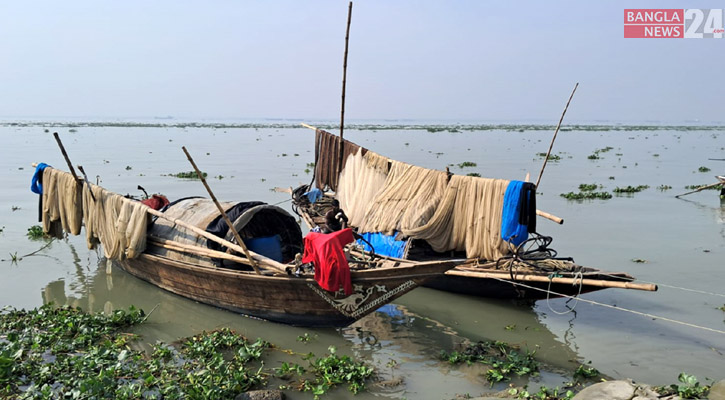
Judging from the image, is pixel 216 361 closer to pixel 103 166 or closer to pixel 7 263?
pixel 7 263

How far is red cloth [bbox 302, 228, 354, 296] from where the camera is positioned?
7793 mm

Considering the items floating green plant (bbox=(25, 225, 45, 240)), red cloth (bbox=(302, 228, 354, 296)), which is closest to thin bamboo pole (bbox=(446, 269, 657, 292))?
red cloth (bbox=(302, 228, 354, 296))

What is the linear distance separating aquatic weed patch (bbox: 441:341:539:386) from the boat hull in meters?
1.17

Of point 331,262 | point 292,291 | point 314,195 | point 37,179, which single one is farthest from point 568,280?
point 37,179

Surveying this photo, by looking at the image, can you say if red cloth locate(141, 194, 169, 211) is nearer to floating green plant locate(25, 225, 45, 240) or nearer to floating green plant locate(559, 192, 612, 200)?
floating green plant locate(25, 225, 45, 240)

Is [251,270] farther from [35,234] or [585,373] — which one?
[35,234]

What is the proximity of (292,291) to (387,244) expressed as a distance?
284cm

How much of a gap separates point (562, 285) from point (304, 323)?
13.4 ft

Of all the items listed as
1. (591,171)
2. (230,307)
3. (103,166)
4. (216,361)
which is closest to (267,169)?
(103,166)

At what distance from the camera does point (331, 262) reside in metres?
7.79

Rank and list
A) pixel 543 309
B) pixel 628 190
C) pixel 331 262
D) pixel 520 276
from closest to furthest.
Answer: pixel 331 262 → pixel 520 276 → pixel 543 309 → pixel 628 190

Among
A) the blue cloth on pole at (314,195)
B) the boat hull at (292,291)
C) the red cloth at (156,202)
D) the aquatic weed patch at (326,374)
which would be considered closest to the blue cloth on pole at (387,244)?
the boat hull at (292,291)

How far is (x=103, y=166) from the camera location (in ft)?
98.7

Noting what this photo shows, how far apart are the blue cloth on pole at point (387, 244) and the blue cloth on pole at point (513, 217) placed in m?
1.90
